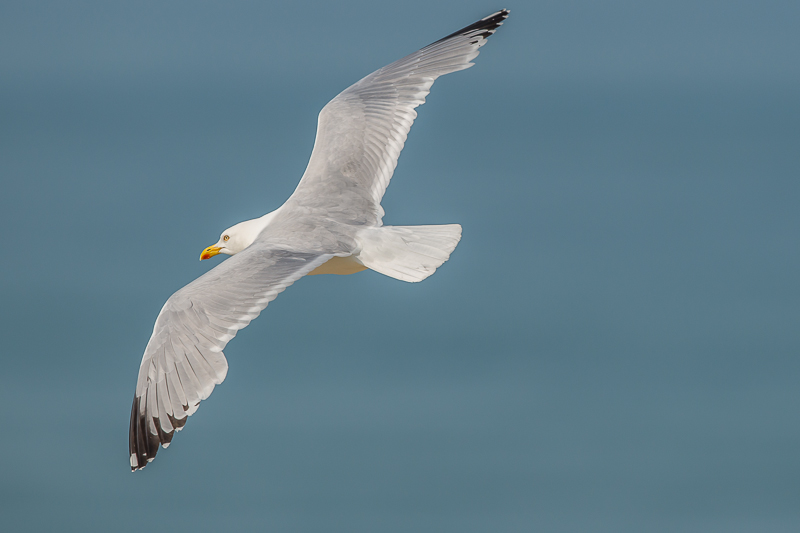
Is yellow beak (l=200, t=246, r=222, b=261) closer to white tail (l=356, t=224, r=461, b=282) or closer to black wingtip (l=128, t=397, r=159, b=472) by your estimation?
white tail (l=356, t=224, r=461, b=282)

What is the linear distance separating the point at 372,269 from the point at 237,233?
1.45 meters

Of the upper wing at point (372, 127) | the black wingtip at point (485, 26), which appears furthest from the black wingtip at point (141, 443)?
the black wingtip at point (485, 26)

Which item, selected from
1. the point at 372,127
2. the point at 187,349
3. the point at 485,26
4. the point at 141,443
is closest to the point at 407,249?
the point at 372,127

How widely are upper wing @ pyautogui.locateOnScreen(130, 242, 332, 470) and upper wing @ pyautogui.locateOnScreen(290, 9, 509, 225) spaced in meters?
1.66

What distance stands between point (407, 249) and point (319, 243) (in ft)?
2.11

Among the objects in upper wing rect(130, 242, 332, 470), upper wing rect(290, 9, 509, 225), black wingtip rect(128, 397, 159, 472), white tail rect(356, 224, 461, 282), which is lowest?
black wingtip rect(128, 397, 159, 472)

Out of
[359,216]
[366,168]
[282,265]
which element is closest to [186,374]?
[282,265]

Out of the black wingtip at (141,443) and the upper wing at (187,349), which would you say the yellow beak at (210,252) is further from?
the black wingtip at (141,443)

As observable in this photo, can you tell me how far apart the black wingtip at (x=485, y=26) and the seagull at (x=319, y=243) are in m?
0.01

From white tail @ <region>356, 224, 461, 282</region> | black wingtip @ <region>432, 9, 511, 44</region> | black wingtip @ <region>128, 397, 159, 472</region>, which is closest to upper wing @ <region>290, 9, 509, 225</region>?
black wingtip @ <region>432, 9, 511, 44</region>

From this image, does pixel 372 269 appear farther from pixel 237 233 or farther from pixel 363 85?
pixel 363 85

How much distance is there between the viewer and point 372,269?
6.83 meters

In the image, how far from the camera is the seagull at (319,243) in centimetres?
558

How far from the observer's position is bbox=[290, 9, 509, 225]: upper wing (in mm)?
7594
